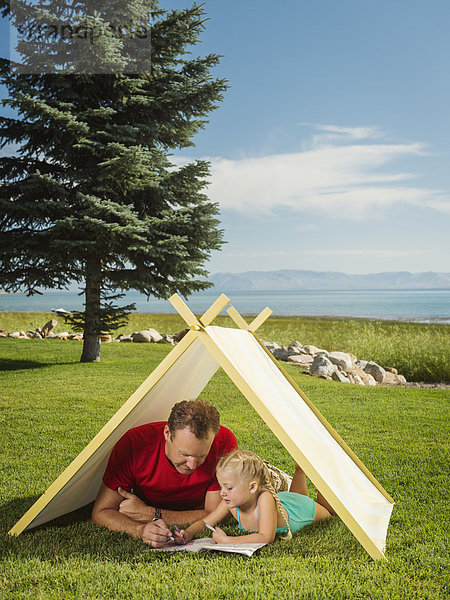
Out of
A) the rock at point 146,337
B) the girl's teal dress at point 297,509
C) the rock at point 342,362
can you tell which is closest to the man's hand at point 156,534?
the girl's teal dress at point 297,509

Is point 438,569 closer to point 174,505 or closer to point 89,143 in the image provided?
point 174,505

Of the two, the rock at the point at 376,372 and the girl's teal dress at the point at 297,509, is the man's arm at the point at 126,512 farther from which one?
the rock at the point at 376,372

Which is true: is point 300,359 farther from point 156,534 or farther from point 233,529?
point 156,534

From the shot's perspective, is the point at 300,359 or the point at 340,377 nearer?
the point at 340,377

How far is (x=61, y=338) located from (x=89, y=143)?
7.38 metres

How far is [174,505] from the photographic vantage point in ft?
11.9

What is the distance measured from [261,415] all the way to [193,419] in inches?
16.2

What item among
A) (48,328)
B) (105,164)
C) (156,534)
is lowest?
(156,534)

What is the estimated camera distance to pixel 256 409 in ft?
9.27

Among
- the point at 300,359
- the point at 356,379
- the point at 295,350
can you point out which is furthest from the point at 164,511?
the point at 295,350

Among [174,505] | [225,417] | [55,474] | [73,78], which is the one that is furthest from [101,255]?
[174,505]

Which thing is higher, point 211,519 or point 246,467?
point 246,467

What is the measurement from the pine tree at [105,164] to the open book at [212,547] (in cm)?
811

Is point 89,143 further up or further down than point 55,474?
further up
